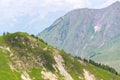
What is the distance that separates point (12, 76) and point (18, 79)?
12.7 feet

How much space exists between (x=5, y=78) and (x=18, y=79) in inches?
300

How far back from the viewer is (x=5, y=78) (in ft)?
641

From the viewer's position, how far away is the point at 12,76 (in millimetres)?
199875

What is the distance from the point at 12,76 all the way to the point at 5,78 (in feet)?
18.3

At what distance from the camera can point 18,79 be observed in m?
199
